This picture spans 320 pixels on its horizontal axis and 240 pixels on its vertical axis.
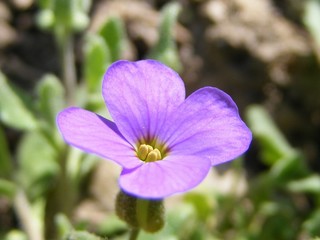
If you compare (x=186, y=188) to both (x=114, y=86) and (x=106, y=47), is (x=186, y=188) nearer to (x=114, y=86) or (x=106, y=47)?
(x=114, y=86)

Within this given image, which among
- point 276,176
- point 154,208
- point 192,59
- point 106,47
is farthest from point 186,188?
point 192,59

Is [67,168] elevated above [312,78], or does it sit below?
below

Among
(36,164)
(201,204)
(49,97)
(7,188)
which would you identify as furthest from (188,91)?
(7,188)

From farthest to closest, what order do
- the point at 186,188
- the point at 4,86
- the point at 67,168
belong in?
the point at 67,168
the point at 4,86
the point at 186,188

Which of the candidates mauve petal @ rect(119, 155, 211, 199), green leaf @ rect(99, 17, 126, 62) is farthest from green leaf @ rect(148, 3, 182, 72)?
mauve petal @ rect(119, 155, 211, 199)

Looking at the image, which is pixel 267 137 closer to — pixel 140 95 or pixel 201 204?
pixel 201 204

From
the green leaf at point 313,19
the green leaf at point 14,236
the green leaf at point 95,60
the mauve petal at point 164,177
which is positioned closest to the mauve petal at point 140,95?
the mauve petal at point 164,177

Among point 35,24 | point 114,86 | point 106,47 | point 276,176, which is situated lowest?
point 276,176
